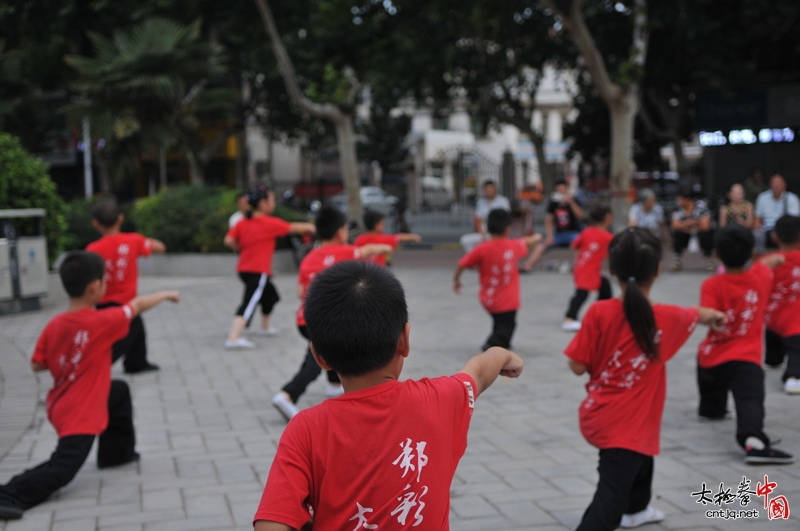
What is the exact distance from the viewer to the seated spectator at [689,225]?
13.1 m

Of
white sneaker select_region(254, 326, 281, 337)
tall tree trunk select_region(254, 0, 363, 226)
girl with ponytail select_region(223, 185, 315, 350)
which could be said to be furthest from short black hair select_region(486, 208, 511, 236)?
tall tree trunk select_region(254, 0, 363, 226)

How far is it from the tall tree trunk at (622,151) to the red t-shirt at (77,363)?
40.3 ft

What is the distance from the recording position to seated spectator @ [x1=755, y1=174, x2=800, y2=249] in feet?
36.7

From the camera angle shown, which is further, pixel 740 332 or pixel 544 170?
pixel 544 170

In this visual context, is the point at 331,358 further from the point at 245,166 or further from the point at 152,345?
the point at 245,166

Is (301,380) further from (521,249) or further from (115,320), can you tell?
(521,249)

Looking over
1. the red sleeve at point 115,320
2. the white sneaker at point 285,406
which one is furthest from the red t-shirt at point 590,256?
the red sleeve at point 115,320

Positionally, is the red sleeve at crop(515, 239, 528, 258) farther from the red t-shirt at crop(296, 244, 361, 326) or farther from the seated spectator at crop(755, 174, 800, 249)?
the seated spectator at crop(755, 174, 800, 249)

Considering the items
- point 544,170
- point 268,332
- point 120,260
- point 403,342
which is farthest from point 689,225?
point 544,170

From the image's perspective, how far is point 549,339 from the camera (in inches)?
342

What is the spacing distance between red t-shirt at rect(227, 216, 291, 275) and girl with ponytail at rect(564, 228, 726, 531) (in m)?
5.05

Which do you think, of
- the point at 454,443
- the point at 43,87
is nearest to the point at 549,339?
the point at 454,443

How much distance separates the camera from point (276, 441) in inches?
208

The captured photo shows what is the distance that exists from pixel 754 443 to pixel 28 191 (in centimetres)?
1008
